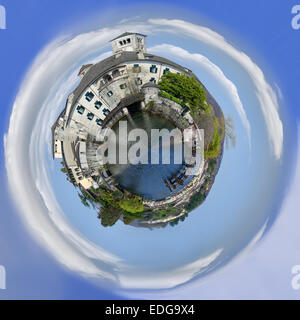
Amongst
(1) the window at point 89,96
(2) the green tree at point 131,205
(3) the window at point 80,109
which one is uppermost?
(1) the window at point 89,96

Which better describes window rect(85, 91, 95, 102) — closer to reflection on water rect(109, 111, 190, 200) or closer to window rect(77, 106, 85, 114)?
window rect(77, 106, 85, 114)

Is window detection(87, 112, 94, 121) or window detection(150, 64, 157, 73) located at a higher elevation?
window detection(150, 64, 157, 73)

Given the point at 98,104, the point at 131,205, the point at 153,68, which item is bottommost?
the point at 131,205

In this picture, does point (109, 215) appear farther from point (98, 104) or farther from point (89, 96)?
point (89, 96)

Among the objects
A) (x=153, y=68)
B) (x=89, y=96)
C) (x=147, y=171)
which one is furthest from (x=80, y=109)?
(x=147, y=171)

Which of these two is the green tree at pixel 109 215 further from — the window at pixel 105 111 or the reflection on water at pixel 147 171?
the window at pixel 105 111

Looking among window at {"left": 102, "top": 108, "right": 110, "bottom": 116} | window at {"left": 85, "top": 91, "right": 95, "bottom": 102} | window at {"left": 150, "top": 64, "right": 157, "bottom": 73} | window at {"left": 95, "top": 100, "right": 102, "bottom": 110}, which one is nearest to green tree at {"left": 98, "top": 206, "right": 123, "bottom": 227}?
window at {"left": 102, "top": 108, "right": 110, "bottom": 116}

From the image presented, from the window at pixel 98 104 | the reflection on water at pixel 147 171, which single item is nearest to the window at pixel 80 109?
the window at pixel 98 104

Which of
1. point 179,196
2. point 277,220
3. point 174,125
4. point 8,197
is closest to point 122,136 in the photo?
point 174,125
